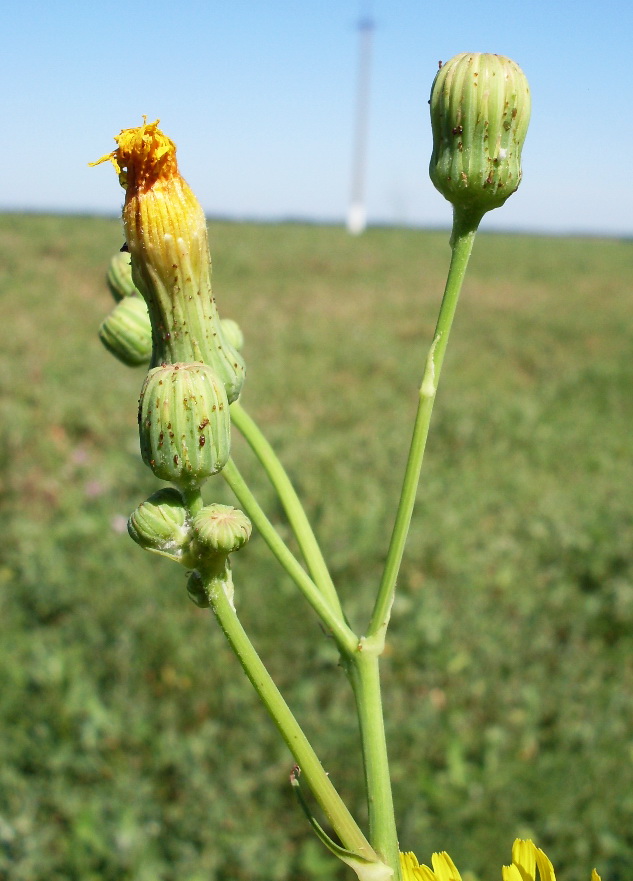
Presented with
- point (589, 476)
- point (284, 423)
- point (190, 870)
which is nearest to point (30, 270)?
point (284, 423)

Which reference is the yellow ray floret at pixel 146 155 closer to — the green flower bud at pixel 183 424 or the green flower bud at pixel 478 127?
the green flower bud at pixel 183 424

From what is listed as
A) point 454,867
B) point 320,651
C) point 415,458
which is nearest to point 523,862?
point 454,867

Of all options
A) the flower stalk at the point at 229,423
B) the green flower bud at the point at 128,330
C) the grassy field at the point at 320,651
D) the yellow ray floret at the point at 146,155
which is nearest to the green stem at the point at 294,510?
the flower stalk at the point at 229,423

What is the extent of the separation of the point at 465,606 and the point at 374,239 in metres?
31.8

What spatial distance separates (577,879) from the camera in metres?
3.21

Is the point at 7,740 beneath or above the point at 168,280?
beneath

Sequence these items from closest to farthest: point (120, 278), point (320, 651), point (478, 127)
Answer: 1. point (478, 127)
2. point (120, 278)
3. point (320, 651)

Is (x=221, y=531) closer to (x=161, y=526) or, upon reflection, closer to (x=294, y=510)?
(x=161, y=526)

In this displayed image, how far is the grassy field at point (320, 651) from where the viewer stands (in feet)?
10.8

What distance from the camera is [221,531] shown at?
0.87 metres

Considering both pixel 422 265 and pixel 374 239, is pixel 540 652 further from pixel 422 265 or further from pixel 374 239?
pixel 374 239

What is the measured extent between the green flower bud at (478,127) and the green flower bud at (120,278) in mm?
514

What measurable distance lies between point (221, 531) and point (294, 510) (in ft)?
0.84

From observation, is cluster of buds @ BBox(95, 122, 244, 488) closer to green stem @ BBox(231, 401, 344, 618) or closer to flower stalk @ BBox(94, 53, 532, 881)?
flower stalk @ BBox(94, 53, 532, 881)
